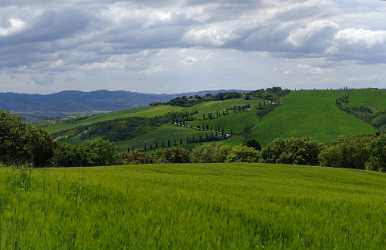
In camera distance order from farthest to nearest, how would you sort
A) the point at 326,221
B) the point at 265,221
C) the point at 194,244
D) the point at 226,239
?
the point at 326,221 → the point at 265,221 → the point at 226,239 → the point at 194,244

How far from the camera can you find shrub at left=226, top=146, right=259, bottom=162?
167m

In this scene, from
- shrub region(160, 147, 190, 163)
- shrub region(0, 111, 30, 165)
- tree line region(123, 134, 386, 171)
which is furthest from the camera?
shrub region(160, 147, 190, 163)

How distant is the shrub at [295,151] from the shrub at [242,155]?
1408 centimetres

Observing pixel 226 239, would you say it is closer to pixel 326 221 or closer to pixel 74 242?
pixel 74 242

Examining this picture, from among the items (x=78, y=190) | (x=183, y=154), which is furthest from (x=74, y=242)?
(x=183, y=154)

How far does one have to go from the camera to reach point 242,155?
16862 centimetres

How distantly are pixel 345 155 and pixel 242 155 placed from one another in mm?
38421

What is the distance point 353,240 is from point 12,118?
110276 millimetres

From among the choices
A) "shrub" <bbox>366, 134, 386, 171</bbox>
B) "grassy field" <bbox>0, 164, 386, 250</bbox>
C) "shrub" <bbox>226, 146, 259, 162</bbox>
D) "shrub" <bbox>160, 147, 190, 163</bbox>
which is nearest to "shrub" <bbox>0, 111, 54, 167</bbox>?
"shrub" <bbox>160, 147, 190, 163</bbox>

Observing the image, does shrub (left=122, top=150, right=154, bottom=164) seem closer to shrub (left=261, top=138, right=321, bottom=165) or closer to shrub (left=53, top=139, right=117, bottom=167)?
shrub (left=53, top=139, right=117, bottom=167)

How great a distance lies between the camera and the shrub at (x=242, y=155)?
549 ft

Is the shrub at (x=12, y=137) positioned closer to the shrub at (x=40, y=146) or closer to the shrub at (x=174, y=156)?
the shrub at (x=40, y=146)

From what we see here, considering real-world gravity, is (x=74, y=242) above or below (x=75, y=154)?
above

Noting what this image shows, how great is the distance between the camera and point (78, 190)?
11086mm
